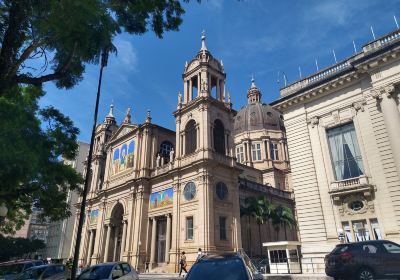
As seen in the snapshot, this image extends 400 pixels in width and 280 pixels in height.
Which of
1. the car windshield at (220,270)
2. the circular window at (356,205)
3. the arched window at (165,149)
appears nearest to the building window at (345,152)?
the circular window at (356,205)

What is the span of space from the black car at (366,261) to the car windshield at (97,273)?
361 inches

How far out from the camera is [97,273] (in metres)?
12.6

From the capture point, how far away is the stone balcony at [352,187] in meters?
18.8

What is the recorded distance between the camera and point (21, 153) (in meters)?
10.7

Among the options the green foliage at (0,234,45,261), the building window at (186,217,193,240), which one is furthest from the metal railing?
the green foliage at (0,234,45,261)

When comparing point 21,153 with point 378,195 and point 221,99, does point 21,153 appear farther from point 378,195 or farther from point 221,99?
point 221,99

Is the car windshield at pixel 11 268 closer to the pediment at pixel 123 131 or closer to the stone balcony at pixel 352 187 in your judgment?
the stone balcony at pixel 352 187

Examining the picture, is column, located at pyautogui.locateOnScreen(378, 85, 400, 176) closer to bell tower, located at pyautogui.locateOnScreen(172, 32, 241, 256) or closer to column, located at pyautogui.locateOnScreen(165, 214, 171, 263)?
bell tower, located at pyautogui.locateOnScreen(172, 32, 241, 256)

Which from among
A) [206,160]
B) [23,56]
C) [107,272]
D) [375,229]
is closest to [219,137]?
[206,160]

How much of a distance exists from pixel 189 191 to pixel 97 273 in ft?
72.3

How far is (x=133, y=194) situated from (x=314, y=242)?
25.6 metres

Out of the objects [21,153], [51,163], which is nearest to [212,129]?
[51,163]

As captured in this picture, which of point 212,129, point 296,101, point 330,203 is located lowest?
point 330,203

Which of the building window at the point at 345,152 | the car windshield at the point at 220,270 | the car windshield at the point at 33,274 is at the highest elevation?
the building window at the point at 345,152
